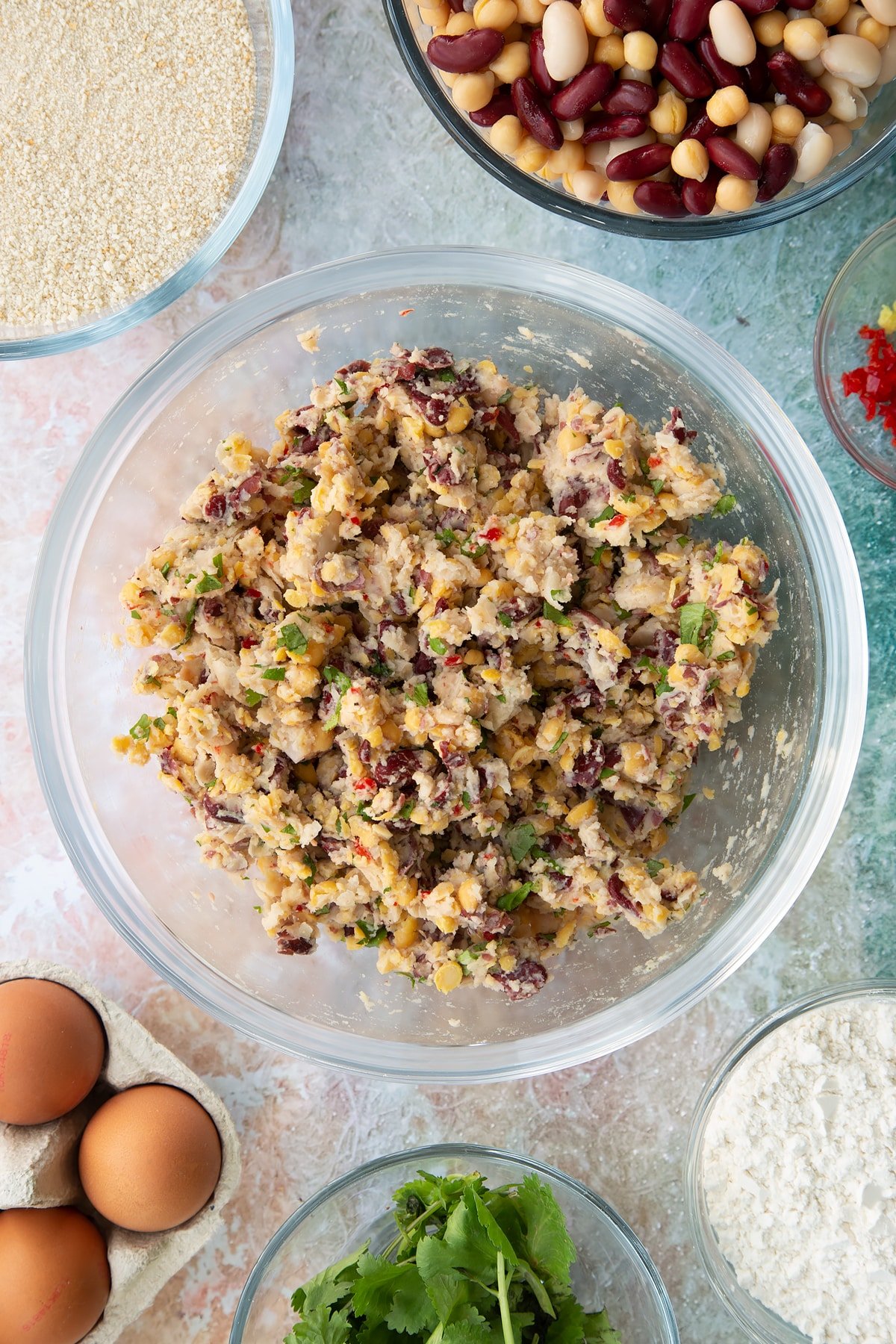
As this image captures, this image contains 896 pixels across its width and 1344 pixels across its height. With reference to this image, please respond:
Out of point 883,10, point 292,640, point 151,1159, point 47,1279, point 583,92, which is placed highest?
point 883,10

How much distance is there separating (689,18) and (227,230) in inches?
34.3

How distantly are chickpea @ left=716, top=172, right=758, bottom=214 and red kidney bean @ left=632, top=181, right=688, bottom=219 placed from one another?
62 millimetres

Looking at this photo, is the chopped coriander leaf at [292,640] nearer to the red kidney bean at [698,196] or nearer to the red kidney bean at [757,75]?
the red kidney bean at [698,196]

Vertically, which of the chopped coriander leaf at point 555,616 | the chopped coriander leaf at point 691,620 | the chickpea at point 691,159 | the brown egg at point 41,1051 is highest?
the chickpea at point 691,159

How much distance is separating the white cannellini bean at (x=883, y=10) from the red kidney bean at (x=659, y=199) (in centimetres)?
40

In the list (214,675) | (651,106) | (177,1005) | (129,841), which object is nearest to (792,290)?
(651,106)

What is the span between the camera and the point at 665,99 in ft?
6.23

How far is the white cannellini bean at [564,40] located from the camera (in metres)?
1.82

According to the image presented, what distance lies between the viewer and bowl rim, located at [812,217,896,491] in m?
2.08

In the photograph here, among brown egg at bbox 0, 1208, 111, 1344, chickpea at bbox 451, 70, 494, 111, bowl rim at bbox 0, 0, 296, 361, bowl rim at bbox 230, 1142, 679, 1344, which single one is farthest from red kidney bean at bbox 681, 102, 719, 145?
brown egg at bbox 0, 1208, 111, 1344

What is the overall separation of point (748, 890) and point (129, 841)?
1094mm

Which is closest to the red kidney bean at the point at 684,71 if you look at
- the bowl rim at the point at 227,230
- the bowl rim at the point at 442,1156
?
the bowl rim at the point at 227,230

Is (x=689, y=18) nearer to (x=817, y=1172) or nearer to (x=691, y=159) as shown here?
(x=691, y=159)

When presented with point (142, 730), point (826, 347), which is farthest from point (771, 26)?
point (142, 730)
